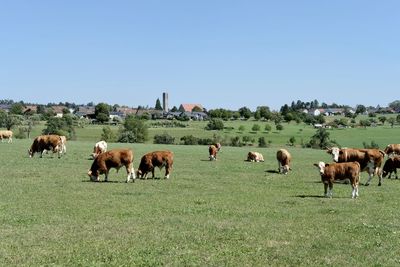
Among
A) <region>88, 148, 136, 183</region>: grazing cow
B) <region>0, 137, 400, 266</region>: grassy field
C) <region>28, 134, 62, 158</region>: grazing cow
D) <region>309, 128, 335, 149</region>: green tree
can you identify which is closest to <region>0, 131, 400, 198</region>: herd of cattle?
<region>88, 148, 136, 183</region>: grazing cow

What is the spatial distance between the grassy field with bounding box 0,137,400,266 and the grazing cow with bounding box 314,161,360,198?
609 mm

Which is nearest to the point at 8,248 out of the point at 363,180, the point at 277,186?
the point at 277,186

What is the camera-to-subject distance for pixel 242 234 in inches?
592

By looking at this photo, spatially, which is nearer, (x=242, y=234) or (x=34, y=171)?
(x=242, y=234)

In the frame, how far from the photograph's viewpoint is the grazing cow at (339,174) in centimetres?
2327

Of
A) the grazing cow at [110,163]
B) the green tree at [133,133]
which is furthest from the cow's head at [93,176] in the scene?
the green tree at [133,133]

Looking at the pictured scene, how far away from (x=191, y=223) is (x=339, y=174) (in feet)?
31.3

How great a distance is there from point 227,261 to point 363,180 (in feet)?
71.3

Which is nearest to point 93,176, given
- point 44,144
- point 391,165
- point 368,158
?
point 368,158

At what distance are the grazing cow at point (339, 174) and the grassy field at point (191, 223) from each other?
61 centimetres

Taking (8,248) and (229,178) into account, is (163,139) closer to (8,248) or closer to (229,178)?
(229,178)

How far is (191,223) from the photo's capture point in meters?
16.6

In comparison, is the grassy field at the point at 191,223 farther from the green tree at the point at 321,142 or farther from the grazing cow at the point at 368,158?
the green tree at the point at 321,142

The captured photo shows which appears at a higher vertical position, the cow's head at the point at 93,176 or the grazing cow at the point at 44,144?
the grazing cow at the point at 44,144
